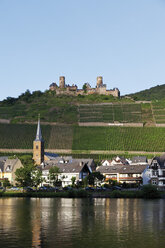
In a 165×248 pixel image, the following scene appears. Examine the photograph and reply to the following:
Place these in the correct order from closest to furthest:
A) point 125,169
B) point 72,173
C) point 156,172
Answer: point 156,172
point 72,173
point 125,169

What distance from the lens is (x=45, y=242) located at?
27.5 metres

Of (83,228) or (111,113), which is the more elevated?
(111,113)

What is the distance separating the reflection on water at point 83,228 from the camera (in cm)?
2753

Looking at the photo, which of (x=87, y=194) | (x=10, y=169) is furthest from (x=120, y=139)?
(x=87, y=194)

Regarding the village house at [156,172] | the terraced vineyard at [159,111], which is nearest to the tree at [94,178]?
the village house at [156,172]

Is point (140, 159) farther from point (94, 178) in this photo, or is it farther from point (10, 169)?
point (10, 169)

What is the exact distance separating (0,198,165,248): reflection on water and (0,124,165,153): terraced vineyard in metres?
83.7

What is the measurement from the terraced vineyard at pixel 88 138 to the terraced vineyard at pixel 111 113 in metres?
16.9

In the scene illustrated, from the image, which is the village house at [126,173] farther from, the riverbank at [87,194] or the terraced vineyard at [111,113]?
the terraced vineyard at [111,113]

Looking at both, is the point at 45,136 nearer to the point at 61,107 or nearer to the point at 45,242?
the point at 61,107

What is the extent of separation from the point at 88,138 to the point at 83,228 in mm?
107628

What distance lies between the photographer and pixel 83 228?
110 ft

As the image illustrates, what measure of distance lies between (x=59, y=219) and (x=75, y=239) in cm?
1098

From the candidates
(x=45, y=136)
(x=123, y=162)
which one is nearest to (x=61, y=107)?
(x=45, y=136)
